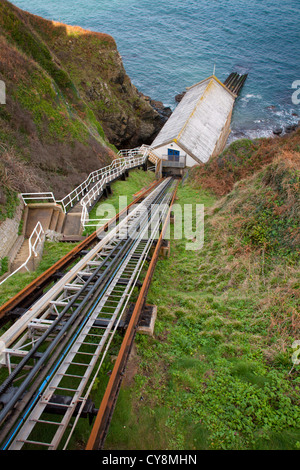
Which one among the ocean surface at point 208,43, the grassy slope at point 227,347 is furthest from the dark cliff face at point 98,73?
the grassy slope at point 227,347

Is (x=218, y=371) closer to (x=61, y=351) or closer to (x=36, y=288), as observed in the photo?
(x=61, y=351)

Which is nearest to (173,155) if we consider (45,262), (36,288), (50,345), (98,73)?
(98,73)

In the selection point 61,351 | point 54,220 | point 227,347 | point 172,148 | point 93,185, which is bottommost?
point 227,347

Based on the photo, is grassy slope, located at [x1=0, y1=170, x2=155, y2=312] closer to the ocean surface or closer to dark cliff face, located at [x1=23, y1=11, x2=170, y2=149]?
dark cliff face, located at [x1=23, y1=11, x2=170, y2=149]

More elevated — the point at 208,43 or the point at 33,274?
the point at 208,43

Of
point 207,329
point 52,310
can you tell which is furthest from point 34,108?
point 207,329
